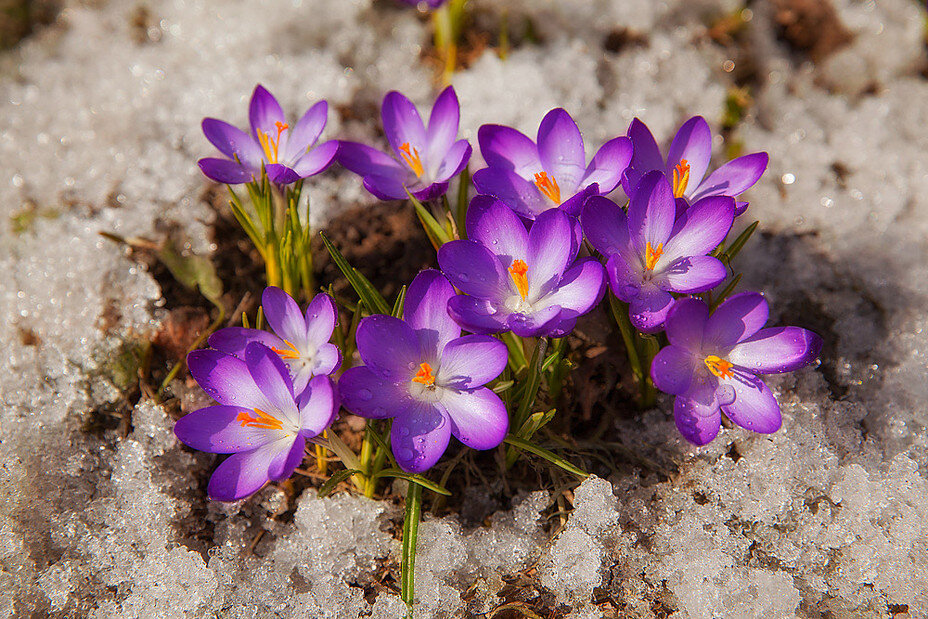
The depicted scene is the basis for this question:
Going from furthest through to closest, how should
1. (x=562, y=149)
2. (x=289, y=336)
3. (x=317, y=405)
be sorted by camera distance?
(x=562, y=149) < (x=289, y=336) < (x=317, y=405)

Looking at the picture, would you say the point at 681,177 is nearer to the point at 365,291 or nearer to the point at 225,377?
the point at 365,291

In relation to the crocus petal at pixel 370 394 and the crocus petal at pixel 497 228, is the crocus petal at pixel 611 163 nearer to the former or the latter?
the crocus petal at pixel 497 228

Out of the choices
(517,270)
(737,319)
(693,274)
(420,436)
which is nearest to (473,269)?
(517,270)

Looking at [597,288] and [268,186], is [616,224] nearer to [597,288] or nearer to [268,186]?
[597,288]

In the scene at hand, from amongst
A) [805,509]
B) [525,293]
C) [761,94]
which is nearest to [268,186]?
[525,293]

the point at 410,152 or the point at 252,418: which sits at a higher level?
the point at 410,152

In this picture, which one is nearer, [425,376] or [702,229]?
[425,376]

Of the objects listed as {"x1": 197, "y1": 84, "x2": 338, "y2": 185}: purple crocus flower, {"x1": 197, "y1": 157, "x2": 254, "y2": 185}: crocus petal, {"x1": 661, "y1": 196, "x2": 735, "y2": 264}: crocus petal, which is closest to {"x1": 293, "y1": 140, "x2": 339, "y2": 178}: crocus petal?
{"x1": 197, "y1": 84, "x2": 338, "y2": 185}: purple crocus flower
